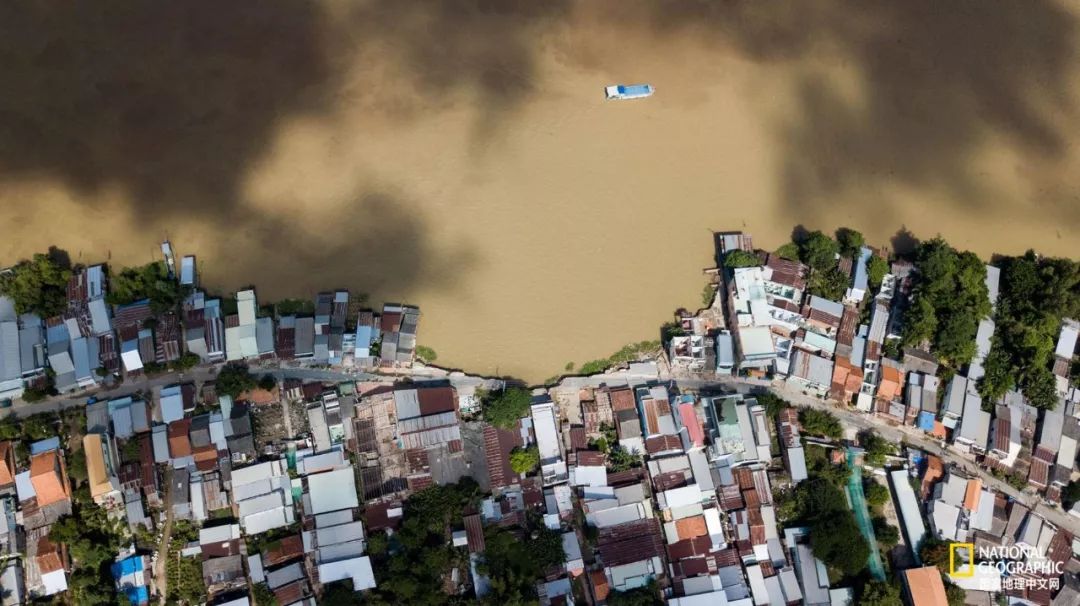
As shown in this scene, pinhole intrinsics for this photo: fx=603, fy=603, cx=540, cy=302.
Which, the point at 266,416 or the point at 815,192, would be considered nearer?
the point at 266,416

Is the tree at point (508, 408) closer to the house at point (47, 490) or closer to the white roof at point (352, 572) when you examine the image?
the white roof at point (352, 572)

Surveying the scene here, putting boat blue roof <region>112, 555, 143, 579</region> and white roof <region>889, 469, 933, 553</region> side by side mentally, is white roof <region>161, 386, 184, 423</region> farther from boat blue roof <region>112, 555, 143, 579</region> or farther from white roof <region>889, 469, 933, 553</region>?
white roof <region>889, 469, 933, 553</region>

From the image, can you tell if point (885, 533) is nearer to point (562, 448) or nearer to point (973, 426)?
point (973, 426)

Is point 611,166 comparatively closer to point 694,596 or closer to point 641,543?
point 641,543

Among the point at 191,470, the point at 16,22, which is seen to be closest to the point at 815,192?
the point at 191,470

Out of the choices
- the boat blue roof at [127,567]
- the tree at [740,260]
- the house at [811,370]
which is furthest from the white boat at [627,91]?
the boat blue roof at [127,567]

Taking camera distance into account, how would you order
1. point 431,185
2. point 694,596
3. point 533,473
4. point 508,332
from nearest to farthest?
1. point 694,596
2. point 533,473
3. point 508,332
4. point 431,185
